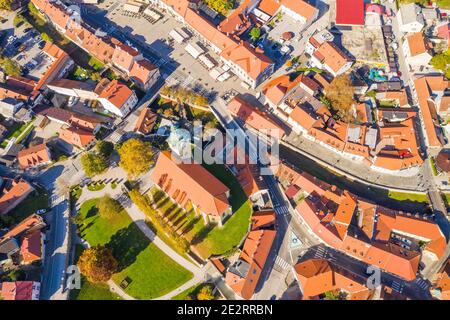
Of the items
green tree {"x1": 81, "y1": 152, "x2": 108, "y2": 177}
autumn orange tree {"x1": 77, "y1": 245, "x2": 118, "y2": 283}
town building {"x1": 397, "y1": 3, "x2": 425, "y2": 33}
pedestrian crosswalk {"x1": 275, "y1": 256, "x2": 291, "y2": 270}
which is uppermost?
town building {"x1": 397, "y1": 3, "x2": 425, "y2": 33}

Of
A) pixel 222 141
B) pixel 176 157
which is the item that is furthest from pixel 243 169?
pixel 176 157

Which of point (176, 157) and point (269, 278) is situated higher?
point (176, 157)

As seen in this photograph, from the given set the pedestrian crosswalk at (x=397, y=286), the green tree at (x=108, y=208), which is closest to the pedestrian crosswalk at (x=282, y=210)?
the pedestrian crosswalk at (x=397, y=286)

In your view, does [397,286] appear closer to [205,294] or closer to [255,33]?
[205,294]

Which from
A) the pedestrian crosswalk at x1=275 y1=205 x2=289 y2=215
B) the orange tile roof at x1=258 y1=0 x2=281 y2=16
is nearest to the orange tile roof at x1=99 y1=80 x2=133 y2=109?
the pedestrian crosswalk at x1=275 y1=205 x2=289 y2=215

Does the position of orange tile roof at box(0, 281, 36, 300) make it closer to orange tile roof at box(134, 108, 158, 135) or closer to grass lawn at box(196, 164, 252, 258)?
grass lawn at box(196, 164, 252, 258)

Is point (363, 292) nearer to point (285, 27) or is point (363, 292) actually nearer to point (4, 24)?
point (285, 27)
